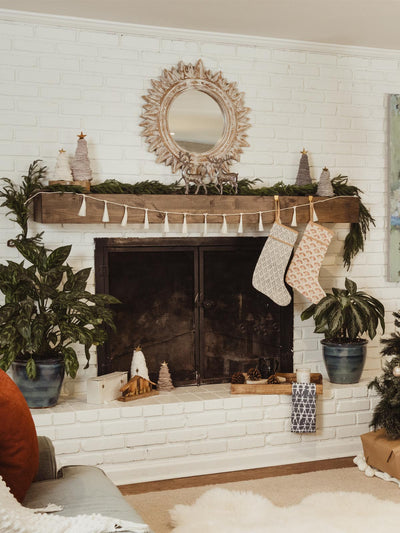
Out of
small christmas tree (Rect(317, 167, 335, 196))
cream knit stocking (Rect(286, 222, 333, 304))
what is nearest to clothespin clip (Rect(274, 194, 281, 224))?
cream knit stocking (Rect(286, 222, 333, 304))

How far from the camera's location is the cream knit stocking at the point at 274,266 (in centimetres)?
384

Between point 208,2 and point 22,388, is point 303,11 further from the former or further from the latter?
point 22,388

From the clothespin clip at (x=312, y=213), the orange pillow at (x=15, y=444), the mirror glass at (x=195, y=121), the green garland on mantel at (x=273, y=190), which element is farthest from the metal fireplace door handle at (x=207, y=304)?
the orange pillow at (x=15, y=444)

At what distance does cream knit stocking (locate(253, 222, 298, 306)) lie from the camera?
3840 millimetres

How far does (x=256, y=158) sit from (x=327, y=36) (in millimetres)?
842

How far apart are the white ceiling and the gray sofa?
2.32m

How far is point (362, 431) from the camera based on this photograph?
12.8 ft

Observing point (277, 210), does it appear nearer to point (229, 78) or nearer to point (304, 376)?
point (229, 78)

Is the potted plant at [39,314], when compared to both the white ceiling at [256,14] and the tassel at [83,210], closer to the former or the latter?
the tassel at [83,210]

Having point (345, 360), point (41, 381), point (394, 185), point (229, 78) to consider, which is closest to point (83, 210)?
point (41, 381)

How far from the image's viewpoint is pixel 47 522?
160cm

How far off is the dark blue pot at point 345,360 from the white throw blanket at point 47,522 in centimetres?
244

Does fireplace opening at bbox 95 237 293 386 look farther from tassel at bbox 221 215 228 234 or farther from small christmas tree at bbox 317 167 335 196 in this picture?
small christmas tree at bbox 317 167 335 196

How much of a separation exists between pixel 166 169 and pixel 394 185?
154 cm
